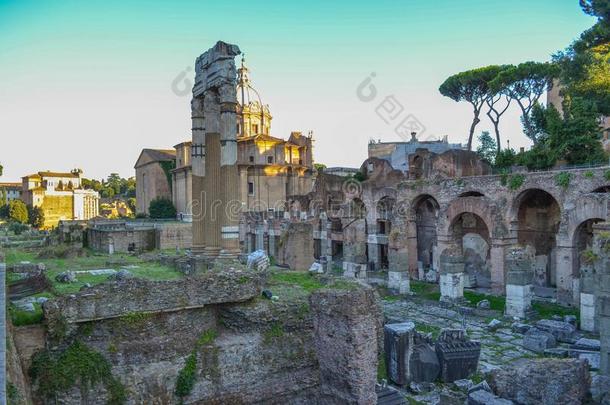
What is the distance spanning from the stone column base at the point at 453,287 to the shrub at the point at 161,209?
28.6m

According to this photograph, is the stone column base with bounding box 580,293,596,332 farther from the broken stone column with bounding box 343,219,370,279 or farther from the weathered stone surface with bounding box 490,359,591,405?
the broken stone column with bounding box 343,219,370,279

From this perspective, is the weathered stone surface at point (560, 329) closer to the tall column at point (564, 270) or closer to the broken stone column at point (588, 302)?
the broken stone column at point (588, 302)

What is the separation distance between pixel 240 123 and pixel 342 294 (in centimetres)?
3562

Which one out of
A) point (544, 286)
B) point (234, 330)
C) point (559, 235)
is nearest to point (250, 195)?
point (544, 286)

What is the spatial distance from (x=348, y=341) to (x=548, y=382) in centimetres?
344

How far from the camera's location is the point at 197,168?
1252 centimetres

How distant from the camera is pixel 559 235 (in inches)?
575

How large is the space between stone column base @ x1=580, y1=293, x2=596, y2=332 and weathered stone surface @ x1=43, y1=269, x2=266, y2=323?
9.24 m

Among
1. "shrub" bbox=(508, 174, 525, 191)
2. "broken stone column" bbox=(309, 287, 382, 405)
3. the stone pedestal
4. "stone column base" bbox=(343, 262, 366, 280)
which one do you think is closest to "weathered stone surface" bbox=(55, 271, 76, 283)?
"broken stone column" bbox=(309, 287, 382, 405)

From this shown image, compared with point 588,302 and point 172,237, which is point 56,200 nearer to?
point 172,237

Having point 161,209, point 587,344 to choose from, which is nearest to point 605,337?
point 587,344

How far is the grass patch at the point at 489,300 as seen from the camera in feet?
50.1

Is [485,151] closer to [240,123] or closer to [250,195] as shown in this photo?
[250,195]

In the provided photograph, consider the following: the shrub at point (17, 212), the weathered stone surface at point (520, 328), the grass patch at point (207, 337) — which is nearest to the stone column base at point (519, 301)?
the weathered stone surface at point (520, 328)
